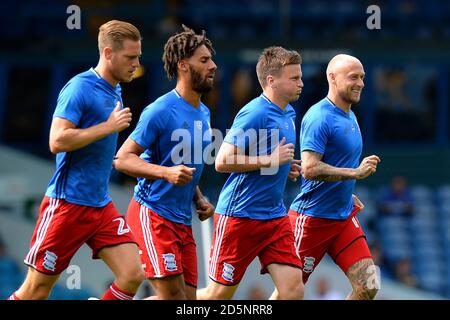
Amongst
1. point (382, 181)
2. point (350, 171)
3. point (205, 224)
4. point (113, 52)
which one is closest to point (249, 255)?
point (350, 171)

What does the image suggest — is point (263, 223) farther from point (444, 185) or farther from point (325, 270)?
point (444, 185)

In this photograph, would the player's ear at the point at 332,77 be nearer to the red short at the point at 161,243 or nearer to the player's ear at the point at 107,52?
the red short at the point at 161,243

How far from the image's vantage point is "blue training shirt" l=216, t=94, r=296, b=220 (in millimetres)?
10352

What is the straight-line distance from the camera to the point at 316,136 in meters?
10.6

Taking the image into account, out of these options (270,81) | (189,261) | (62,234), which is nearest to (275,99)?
(270,81)

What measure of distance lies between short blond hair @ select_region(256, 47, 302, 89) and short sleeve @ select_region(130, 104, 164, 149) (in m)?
1.08

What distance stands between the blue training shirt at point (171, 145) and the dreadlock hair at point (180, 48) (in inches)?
9.3

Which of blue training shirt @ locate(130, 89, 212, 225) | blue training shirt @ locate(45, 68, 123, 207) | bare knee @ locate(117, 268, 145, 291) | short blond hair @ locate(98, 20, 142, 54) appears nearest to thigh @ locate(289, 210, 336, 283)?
blue training shirt @ locate(130, 89, 212, 225)

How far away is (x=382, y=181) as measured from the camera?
72.0 feet

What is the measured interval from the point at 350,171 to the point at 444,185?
473 inches

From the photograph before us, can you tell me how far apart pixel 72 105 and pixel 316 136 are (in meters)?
2.21

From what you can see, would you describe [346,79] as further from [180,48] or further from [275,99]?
[180,48]

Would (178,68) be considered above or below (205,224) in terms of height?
above

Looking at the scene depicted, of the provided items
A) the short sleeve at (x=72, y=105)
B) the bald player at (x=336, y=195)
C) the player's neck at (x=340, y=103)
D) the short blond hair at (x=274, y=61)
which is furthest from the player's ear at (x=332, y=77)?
the short sleeve at (x=72, y=105)
